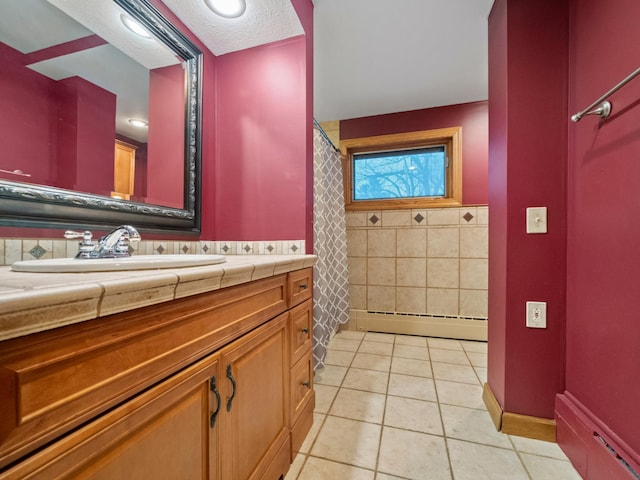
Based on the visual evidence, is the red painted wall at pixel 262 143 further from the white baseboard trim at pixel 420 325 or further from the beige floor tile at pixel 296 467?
the white baseboard trim at pixel 420 325

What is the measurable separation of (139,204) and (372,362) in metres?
1.79

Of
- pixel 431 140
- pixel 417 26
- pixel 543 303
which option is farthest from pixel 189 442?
pixel 431 140

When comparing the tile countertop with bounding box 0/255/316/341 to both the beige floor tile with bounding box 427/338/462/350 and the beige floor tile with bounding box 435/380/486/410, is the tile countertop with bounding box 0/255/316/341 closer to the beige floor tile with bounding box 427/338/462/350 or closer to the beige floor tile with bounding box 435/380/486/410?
the beige floor tile with bounding box 435/380/486/410

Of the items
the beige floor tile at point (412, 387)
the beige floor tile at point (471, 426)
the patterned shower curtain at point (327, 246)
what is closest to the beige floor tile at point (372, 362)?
the beige floor tile at point (412, 387)

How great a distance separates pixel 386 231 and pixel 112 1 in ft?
7.55

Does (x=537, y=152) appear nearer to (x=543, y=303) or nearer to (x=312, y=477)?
(x=543, y=303)

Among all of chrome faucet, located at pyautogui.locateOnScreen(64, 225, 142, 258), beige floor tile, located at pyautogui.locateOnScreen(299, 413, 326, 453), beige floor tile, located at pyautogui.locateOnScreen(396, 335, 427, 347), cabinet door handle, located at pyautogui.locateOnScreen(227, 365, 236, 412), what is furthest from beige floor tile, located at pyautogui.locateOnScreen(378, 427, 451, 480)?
chrome faucet, located at pyautogui.locateOnScreen(64, 225, 142, 258)

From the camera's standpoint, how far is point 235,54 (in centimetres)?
150

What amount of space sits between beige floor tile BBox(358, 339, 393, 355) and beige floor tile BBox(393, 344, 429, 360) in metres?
0.05

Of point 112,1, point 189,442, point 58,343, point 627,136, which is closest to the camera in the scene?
point 58,343

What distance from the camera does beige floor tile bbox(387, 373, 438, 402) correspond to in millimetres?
1549

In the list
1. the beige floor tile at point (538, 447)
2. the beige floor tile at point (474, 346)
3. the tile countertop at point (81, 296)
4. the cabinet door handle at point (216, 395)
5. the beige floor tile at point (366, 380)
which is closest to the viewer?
the tile countertop at point (81, 296)

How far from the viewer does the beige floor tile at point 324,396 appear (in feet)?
4.72

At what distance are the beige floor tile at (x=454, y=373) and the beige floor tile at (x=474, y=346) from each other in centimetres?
36
